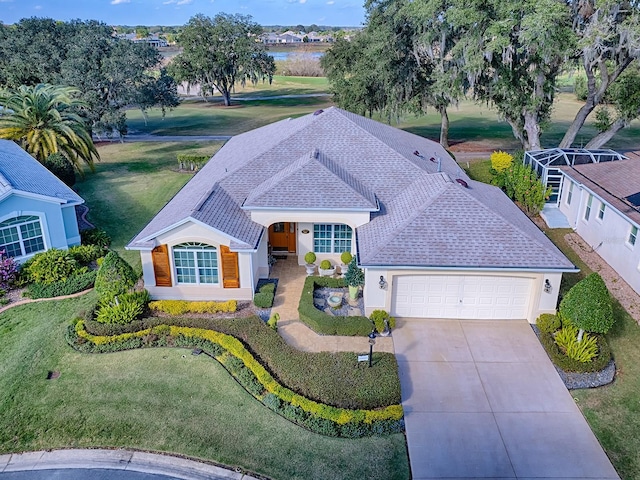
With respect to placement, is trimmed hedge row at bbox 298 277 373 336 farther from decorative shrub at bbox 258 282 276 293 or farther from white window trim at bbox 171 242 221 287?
white window trim at bbox 171 242 221 287

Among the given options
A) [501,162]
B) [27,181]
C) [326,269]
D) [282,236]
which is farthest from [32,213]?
[501,162]

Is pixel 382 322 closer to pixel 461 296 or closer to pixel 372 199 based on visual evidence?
pixel 461 296

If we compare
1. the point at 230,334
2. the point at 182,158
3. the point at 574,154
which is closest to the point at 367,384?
the point at 230,334

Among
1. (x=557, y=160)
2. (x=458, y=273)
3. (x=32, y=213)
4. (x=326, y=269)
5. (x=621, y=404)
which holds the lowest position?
(x=621, y=404)

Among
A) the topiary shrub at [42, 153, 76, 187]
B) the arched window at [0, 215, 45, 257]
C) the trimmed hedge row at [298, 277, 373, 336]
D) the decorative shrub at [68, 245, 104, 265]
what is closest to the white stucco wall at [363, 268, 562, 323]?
the trimmed hedge row at [298, 277, 373, 336]

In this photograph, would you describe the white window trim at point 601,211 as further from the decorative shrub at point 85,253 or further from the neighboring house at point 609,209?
the decorative shrub at point 85,253

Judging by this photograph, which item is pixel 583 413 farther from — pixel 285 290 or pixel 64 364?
pixel 64 364
